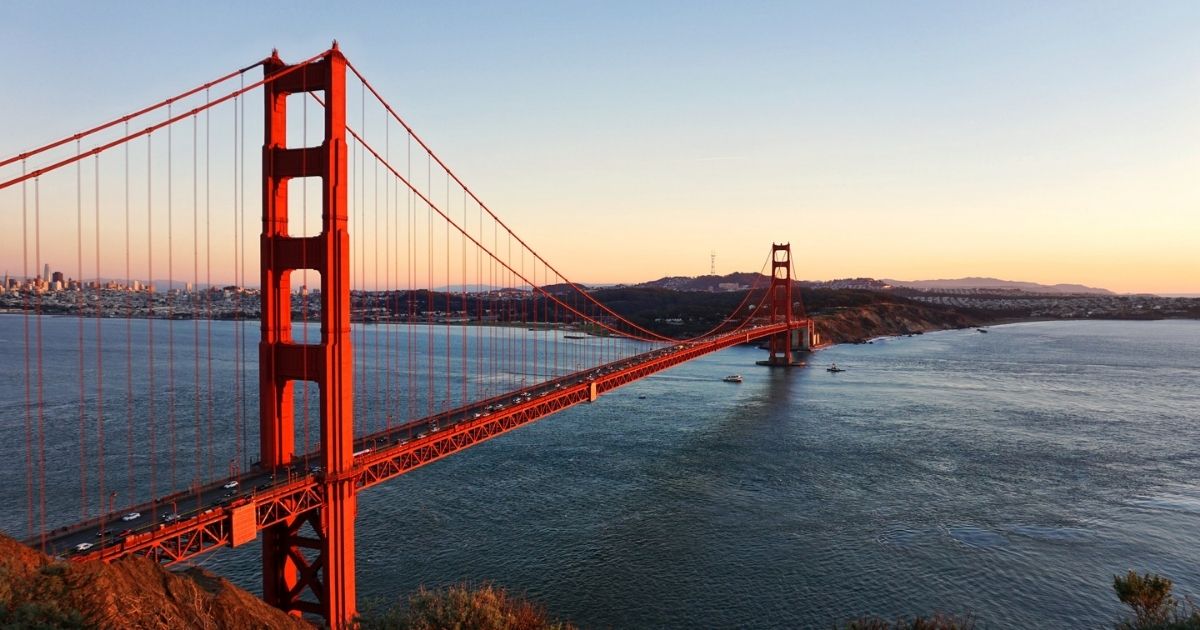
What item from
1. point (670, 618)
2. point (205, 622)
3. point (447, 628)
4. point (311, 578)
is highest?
point (205, 622)

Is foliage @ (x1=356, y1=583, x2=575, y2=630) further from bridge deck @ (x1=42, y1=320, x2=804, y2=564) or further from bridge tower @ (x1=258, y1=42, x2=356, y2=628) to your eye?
bridge tower @ (x1=258, y1=42, x2=356, y2=628)

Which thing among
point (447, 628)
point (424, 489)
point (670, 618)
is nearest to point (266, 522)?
point (447, 628)

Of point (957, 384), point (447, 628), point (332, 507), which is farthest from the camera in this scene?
point (957, 384)

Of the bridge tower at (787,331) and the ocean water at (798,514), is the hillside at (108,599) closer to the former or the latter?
the ocean water at (798,514)

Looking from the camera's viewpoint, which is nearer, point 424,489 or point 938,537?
point 938,537

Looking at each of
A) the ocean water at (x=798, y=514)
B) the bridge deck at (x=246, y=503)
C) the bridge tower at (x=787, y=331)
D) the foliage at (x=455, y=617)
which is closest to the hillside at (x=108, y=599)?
the bridge deck at (x=246, y=503)

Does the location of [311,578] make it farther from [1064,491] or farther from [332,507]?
[1064,491]
